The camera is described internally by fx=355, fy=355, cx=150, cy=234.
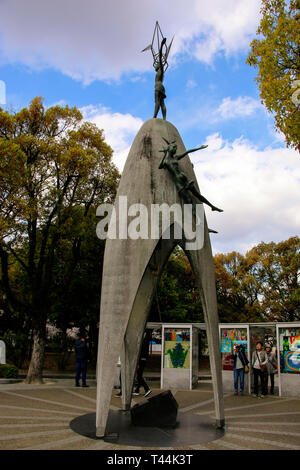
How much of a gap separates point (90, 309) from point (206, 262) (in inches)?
593

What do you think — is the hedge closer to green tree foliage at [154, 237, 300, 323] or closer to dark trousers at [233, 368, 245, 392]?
dark trousers at [233, 368, 245, 392]

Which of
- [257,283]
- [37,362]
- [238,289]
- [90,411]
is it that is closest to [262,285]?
[257,283]

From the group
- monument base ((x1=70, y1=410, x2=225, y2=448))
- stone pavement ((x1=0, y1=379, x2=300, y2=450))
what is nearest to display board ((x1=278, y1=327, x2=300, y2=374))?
stone pavement ((x1=0, y1=379, x2=300, y2=450))

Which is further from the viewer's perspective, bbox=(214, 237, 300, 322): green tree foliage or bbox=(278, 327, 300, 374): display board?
bbox=(214, 237, 300, 322): green tree foliage

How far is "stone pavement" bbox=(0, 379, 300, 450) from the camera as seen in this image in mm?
6270

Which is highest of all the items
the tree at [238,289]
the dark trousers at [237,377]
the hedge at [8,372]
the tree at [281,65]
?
the tree at [281,65]

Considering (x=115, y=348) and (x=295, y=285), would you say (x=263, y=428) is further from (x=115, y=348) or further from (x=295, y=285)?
(x=295, y=285)

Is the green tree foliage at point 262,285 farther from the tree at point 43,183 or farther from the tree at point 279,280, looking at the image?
the tree at point 43,183

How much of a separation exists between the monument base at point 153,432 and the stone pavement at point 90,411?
0.72 feet

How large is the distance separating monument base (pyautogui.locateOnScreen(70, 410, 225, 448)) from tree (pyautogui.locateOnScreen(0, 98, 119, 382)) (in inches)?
348

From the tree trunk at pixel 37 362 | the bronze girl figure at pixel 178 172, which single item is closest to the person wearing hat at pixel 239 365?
the bronze girl figure at pixel 178 172

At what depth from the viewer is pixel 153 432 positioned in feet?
23.8

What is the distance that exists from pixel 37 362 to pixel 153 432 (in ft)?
33.5

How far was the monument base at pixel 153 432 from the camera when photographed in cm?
653
